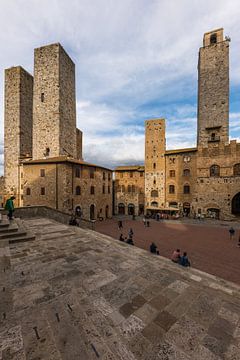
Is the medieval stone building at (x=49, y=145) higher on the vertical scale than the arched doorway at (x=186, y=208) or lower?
higher

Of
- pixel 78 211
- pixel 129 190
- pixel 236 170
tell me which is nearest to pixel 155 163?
pixel 129 190

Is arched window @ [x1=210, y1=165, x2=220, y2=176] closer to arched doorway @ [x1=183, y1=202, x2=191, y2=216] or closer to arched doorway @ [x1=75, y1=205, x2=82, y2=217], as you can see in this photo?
arched doorway @ [x1=183, y1=202, x2=191, y2=216]

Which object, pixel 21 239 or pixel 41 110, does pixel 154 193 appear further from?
pixel 21 239

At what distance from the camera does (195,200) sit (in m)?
26.0

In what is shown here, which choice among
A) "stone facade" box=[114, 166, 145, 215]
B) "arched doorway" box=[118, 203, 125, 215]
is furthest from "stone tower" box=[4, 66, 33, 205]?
"arched doorway" box=[118, 203, 125, 215]

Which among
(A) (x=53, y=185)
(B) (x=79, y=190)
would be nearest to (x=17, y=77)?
(A) (x=53, y=185)

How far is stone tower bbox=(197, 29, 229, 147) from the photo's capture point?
25219mm

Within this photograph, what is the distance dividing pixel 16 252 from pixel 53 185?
50.0 feet

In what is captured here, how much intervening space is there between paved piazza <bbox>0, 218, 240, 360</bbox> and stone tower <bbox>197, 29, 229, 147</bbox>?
26.9m

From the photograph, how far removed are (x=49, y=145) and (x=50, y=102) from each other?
6.85m

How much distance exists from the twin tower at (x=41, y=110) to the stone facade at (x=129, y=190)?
36.8 ft

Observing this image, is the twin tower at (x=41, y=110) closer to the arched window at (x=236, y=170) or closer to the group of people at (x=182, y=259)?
the group of people at (x=182, y=259)

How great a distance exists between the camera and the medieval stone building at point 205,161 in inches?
952

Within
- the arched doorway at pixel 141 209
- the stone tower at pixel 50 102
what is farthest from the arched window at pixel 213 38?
the arched doorway at pixel 141 209
